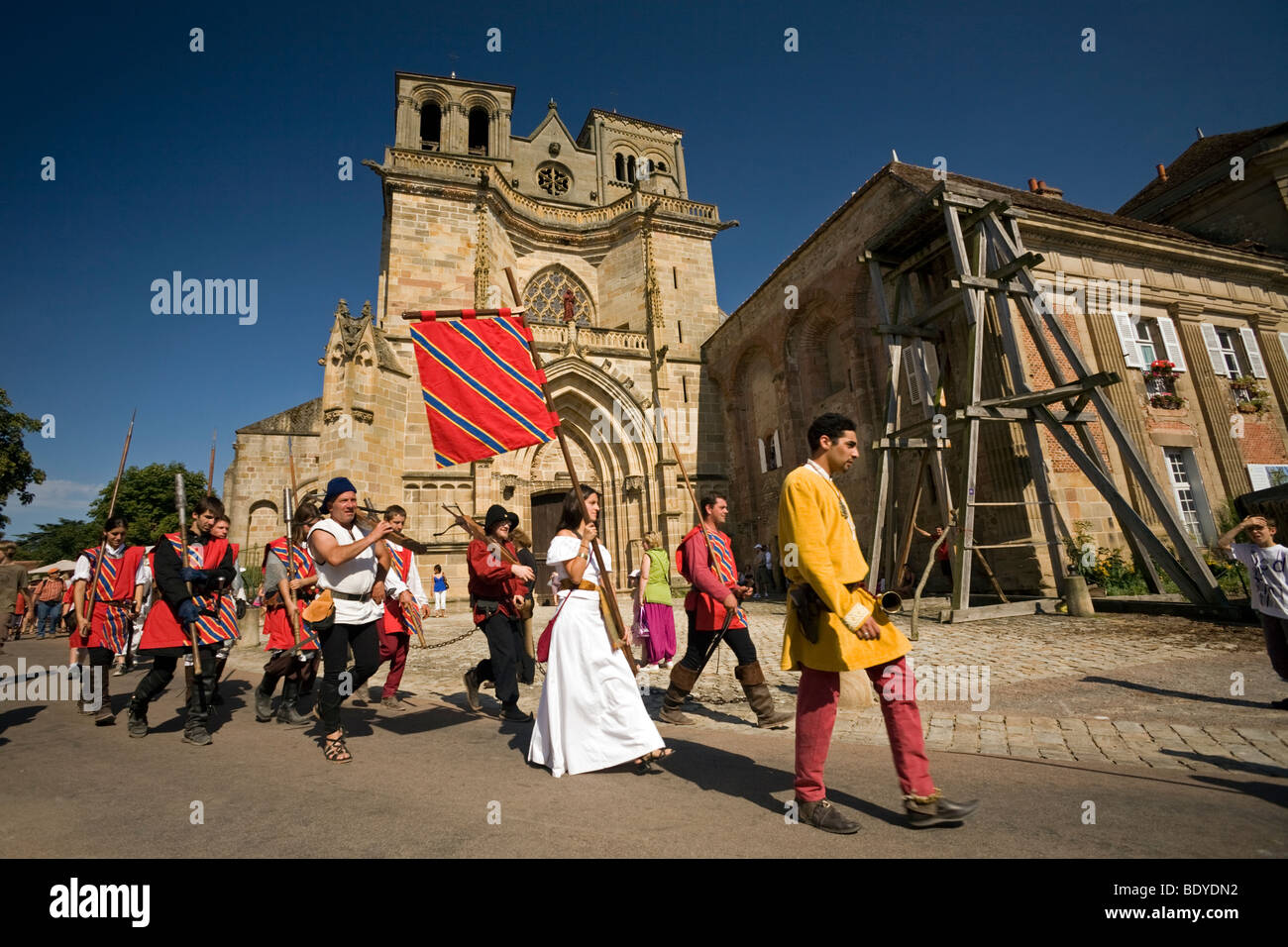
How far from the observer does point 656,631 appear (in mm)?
6242

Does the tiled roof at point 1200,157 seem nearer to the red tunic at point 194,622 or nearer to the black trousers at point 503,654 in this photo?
the black trousers at point 503,654

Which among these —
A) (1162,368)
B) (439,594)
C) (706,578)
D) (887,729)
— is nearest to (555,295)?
(439,594)

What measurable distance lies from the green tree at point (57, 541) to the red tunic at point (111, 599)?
61478mm

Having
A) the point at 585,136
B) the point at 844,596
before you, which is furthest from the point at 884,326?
the point at 585,136

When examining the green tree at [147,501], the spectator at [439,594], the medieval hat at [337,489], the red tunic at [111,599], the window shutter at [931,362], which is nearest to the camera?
the medieval hat at [337,489]

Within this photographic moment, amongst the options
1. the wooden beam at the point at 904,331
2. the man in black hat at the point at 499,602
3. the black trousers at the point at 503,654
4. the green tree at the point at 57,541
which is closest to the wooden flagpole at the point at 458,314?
the man in black hat at the point at 499,602

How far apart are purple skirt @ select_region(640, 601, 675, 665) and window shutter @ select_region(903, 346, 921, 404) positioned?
861cm

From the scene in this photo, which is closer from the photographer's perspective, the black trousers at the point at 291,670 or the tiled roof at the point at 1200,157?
the black trousers at the point at 291,670

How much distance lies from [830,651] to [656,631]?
3815mm

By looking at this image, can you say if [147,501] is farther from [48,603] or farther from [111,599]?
[111,599]

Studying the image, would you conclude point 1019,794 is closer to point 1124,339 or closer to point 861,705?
point 861,705

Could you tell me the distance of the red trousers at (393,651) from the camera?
559 cm

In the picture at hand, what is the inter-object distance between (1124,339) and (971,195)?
6.33 metres
